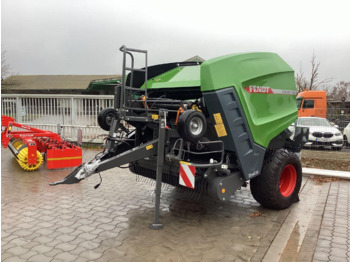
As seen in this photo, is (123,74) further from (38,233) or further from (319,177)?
(319,177)

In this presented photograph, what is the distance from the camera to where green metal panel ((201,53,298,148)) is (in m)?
3.83

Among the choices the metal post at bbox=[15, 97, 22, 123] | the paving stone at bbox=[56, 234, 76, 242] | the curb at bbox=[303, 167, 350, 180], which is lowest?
the paving stone at bbox=[56, 234, 76, 242]

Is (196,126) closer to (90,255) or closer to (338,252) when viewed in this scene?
(90,255)

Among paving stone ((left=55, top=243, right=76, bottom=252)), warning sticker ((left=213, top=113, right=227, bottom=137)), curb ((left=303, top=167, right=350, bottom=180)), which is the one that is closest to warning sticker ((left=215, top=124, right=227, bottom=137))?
warning sticker ((left=213, top=113, right=227, bottom=137))

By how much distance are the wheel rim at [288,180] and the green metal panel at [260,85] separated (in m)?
0.75

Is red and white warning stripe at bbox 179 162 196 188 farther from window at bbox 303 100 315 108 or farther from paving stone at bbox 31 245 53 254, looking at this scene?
window at bbox 303 100 315 108

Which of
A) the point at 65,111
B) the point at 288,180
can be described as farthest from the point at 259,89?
the point at 65,111

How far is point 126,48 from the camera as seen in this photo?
159 inches

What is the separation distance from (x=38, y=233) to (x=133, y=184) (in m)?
2.48

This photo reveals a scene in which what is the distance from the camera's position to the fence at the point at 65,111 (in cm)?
1087

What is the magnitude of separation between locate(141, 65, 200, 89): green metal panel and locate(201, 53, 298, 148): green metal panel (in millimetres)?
507

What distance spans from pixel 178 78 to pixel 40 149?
184 inches

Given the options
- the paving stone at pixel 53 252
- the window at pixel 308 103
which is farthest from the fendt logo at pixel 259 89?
the window at pixel 308 103

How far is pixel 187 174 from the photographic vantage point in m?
3.84
